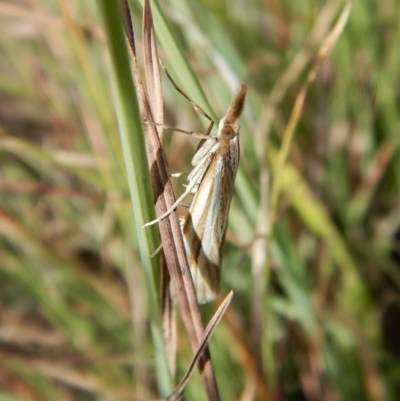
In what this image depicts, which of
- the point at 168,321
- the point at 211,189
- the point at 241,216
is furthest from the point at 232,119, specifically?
the point at 241,216

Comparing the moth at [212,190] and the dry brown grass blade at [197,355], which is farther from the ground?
the moth at [212,190]

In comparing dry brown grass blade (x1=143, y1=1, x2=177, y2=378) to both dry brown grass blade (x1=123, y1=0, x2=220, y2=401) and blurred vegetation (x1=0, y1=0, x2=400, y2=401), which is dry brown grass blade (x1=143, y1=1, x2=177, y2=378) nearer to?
dry brown grass blade (x1=123, y1=0, x2=220, y2=401)

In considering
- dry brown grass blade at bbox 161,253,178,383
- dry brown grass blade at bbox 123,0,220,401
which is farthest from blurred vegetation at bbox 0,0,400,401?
dry brown grass blade at bbox 123,0,220,401

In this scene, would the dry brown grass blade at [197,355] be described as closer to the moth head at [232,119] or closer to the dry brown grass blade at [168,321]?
the dry brown grass blade at [168,321]

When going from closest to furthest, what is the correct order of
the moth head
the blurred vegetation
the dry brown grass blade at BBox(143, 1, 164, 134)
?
the dry brown grass blade at BBox(143, 1, 164, 134), the moth head, the blurred vegetation

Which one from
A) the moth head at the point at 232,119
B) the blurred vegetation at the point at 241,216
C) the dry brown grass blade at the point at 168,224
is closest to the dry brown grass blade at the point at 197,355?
the dry brown grass blade at the point at 168,224

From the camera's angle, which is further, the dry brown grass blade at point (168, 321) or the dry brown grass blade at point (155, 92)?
the dry brown grass blade at point (168, 321)

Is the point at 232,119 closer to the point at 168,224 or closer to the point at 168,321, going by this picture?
the point at 168,224
